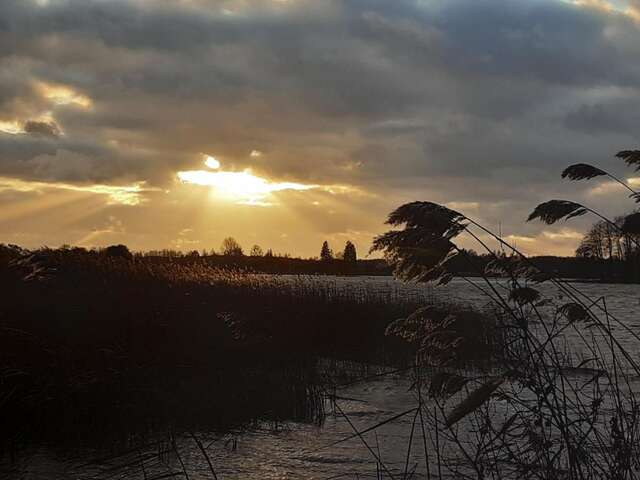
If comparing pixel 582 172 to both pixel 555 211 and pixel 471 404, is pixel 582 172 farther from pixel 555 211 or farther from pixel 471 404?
pixel 471 404

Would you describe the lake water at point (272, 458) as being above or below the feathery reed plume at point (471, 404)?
below

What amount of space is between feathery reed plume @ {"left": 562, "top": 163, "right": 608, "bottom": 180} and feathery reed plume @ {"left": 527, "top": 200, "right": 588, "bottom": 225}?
36cm

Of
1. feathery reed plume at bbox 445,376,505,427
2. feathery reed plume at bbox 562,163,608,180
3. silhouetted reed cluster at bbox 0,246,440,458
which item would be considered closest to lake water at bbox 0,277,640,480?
silhouetted reed cluster at bbox 0,246,440,458

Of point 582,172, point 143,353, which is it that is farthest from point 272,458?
point 582,172

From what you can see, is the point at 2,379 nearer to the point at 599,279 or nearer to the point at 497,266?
the point at 497,266

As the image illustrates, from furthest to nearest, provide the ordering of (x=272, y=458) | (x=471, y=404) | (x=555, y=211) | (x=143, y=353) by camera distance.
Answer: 1. (x=143, y=353)
2. (x=272, y=458)
3. (x=555, y=211)
4. (x=471, y=404)

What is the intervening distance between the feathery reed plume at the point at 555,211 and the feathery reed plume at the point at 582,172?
36 centimetres

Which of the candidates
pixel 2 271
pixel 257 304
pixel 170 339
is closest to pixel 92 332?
pixel 170 339

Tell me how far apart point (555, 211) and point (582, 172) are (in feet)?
1.66

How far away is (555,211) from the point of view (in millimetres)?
4914

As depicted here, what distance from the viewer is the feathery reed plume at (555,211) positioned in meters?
4.90

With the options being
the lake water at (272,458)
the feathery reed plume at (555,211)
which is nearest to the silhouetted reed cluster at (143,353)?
the lake water at (272,458)

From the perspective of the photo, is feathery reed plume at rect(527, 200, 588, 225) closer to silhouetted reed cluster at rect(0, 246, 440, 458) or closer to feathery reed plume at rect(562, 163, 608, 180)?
feathery reed plume at rect(562, 163, 608, 180)

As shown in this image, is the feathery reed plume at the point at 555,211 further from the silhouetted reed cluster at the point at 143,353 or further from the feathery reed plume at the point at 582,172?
the silhouetted reed cluster at the point at 143,353
